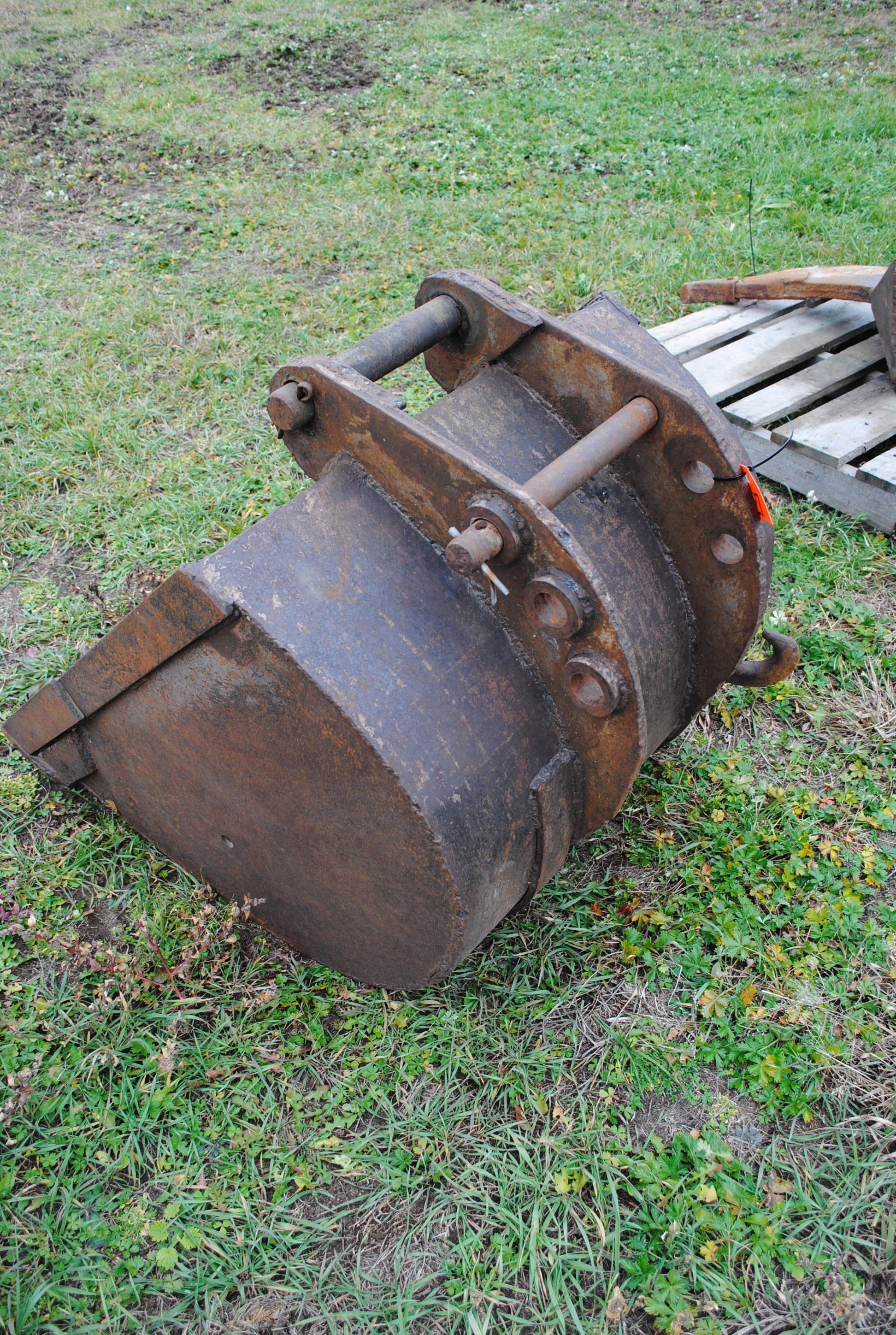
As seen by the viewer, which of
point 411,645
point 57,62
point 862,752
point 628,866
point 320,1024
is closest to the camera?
point 411,645

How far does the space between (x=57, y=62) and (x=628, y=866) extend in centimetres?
1039

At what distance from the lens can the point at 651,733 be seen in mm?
2230

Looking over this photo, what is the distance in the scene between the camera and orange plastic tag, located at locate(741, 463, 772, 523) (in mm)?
1921

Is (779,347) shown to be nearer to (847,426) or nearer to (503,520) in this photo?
(847,426)

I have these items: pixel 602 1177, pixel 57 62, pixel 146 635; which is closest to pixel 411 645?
pixel 146 635

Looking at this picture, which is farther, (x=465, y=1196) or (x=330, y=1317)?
(x=465, y=1196)

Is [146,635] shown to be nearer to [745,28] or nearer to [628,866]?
[628,866]

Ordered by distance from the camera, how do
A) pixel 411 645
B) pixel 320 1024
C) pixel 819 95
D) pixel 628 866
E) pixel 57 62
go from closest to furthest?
pixel 411 645
pixel 320 1024
pixel 628 866
pixel 819 95
pixel 57 62

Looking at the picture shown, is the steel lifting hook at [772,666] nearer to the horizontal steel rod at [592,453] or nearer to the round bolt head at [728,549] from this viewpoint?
the round bolt head at [728,549]

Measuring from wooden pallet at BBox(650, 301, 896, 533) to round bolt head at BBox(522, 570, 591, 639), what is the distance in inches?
98.3

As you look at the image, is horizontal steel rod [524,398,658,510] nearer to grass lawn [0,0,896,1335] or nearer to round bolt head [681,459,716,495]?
round bolt head [681,459,716,495]

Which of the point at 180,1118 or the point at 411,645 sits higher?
the point at 411,645

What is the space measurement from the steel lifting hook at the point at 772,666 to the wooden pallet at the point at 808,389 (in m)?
1.71

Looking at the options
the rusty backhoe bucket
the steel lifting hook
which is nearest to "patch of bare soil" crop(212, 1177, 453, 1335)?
the rusty backhoe bucket
